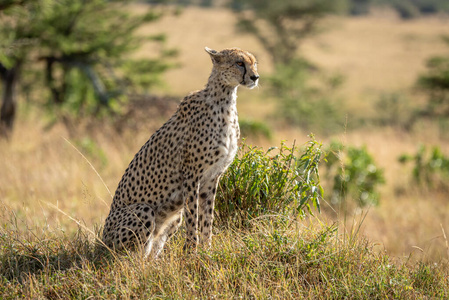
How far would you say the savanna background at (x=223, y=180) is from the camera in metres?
2.70

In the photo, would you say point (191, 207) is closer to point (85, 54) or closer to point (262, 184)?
point (262, 184)

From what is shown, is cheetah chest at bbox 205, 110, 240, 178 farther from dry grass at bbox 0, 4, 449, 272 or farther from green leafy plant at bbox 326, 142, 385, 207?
green leafy plant at bbox 326, 142, 385, 207

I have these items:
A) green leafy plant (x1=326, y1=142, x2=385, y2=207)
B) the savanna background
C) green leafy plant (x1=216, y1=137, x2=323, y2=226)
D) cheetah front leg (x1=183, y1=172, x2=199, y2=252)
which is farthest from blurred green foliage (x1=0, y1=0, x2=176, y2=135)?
cheetah front leg (x1=183, y1=172, x2=199, y2=252)

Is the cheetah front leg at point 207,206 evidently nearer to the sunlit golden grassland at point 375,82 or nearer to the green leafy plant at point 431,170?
the sunlit golden grassland at point 375,82

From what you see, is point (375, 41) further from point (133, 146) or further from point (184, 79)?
point (133, 146)

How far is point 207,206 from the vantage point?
10.6ft

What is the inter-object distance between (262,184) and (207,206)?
0.37 metres

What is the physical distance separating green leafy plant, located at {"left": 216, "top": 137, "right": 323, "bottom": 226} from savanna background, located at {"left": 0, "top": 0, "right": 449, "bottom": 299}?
0.01 m

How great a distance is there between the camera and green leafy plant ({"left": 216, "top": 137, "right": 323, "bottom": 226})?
10.3 feet

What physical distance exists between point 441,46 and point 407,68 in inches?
270

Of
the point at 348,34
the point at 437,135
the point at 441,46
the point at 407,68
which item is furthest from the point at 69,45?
the point at 348,34

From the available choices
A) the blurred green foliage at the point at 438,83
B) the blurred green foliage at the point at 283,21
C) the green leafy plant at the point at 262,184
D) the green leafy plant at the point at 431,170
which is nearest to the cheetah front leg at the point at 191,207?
the green leafy plant at the point at 262,184

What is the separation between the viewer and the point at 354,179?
268 inches

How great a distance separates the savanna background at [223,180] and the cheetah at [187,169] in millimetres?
150
